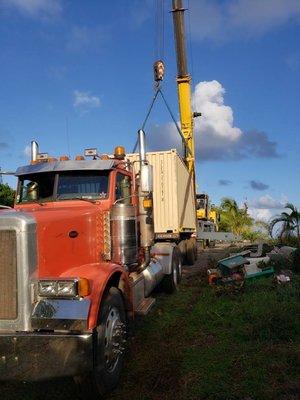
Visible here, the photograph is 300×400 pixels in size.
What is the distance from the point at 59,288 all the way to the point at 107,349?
0.91 m

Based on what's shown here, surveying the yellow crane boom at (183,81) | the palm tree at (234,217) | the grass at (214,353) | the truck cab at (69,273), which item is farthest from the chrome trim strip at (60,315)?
the palm tree at (234,217)

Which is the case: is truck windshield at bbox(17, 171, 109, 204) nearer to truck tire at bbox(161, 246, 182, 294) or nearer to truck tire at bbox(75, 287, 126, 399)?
truck tire at bbox(75, 287, 126, 399)

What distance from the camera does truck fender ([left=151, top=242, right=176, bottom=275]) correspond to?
9.74 m

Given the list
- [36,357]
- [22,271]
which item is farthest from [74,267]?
[36,357]

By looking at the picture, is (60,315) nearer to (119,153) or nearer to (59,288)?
(59,288)

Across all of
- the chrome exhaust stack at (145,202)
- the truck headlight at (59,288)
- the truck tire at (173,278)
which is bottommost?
the truck tire at (173,278)

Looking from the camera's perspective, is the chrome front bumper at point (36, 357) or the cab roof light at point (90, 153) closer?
the chrome front bumper at point (36, 357)

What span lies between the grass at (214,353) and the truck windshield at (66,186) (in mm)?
2257

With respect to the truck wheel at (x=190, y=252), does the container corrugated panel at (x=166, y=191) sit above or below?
above

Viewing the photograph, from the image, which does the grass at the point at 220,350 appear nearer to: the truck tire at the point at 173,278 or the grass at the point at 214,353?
the grass at the point at 214,353

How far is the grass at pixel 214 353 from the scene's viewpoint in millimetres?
4625

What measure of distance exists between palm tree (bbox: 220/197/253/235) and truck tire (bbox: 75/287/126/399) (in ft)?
92.9

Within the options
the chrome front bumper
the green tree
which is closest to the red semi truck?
the chrome front bumper

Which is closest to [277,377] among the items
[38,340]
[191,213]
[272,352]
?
[272,352]
